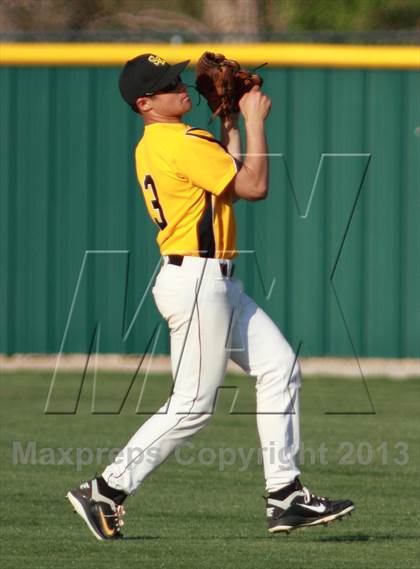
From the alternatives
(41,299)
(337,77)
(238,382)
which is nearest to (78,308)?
(41,299)

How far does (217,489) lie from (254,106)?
2432mm

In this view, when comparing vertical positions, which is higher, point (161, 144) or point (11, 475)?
point (161, 144)

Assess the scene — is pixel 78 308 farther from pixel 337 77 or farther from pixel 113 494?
pixel 113 494

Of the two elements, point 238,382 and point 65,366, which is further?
point 65,366

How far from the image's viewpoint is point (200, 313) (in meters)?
6.34

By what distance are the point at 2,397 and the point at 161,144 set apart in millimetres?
5360

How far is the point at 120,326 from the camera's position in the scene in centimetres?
1315

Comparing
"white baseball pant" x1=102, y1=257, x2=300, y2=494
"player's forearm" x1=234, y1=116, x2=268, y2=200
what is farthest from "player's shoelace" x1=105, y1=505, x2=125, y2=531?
"player's forearm" x1=234, y1=116, x2=268, y2=200

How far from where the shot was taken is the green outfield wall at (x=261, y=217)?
12938 millimetres

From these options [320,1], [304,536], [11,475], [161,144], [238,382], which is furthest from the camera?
[320,1]

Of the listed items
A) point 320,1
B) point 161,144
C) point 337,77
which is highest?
point 320,1

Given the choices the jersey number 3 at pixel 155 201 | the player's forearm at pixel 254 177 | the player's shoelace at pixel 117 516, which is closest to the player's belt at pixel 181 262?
the jersey number 3 at pixel 155 201

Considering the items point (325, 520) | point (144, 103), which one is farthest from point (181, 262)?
point (325, 520)

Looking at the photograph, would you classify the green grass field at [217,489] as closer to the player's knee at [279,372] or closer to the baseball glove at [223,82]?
the player's knee at [279,372]
